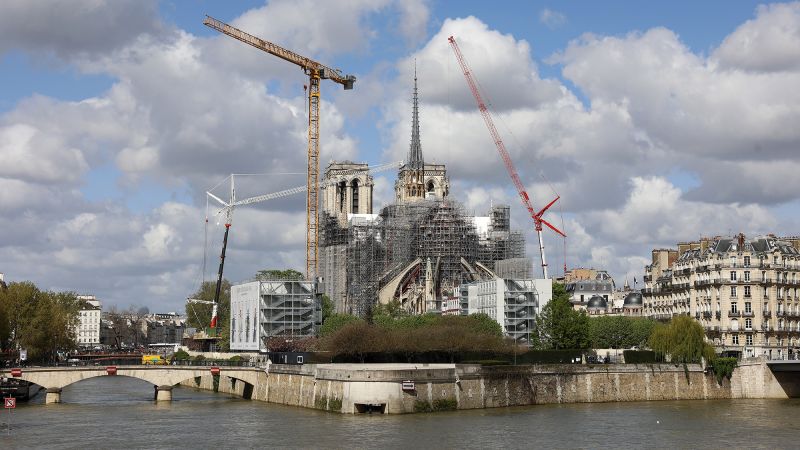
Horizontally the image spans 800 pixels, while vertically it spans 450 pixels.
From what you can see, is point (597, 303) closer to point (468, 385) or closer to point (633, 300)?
point (633, 300)

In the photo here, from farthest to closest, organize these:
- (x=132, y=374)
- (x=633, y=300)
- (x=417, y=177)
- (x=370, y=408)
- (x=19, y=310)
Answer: (x=417, y=177)
(x=633, y=300)
(x=19, y=310)
(x=132, y=374)
(x=370, y=408)

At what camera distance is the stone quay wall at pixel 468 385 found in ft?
216

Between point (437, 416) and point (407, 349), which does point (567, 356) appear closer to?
point (407, 349)

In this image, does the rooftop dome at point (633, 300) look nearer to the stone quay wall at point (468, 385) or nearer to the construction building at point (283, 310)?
the construction building at point (283, 310)

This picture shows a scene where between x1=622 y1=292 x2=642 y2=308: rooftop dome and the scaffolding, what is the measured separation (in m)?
14.7

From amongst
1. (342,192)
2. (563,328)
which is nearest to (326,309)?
(563,328)

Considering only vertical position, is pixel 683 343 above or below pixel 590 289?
below

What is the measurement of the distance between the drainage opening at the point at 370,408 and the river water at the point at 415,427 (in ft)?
4.40

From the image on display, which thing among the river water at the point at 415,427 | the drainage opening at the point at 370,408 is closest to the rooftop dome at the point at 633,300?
the river water at the point at 415,427

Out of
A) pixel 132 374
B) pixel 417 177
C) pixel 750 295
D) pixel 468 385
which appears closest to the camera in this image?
pixel 468 385

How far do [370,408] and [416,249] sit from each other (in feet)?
224

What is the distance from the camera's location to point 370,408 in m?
65.7

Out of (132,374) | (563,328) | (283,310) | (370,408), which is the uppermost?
(283,310)

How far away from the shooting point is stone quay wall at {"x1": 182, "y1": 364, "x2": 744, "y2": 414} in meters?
65.7
